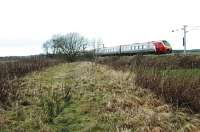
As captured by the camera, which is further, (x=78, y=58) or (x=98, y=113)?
(x=78, y=58)

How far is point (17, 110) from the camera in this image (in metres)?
11.4

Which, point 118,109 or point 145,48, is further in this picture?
point 145,48

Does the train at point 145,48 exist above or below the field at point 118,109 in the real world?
above

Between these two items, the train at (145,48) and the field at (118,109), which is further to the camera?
the train at (145,48)

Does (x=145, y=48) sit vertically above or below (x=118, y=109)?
above

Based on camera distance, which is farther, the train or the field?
the train

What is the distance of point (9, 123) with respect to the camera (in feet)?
32.7

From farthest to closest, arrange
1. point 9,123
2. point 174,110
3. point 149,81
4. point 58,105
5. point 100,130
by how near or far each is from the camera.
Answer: point 149,81, point 58,105, point 174,110, point 9,123, point 100,130

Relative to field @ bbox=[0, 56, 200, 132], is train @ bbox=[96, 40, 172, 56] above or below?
above

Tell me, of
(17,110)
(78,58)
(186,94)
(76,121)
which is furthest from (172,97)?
(78,58)

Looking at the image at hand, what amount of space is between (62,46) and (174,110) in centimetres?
6923

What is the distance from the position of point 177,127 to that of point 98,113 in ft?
7.40

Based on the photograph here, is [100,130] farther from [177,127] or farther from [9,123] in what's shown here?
[9,123]

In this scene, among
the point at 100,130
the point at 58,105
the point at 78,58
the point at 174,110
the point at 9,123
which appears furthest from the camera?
the point at 78,58
